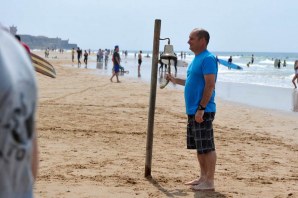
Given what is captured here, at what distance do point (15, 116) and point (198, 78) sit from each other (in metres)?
3.88

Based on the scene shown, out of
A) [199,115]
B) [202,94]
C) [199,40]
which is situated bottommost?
[199,115]

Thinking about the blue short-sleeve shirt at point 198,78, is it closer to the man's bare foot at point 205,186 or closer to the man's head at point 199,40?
the man's head at point 199,40

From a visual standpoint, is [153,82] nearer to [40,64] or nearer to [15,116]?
[40,64]

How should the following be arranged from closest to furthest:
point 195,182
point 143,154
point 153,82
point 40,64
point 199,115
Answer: point 40,64
point 199,115
point 195,182
point 153,82
point 143,154

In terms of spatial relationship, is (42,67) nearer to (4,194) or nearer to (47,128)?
(4,194)

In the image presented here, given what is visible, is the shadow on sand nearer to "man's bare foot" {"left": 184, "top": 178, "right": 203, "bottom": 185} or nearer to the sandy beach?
the sandy beach

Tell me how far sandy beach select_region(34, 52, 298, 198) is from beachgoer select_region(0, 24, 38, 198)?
362cm

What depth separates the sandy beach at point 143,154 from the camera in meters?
5.47

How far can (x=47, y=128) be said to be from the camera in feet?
29.0

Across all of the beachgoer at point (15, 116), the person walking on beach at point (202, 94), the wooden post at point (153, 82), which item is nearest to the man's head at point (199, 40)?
the person walking on beach at point (202, 94)

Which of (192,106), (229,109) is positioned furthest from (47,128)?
(229,109)

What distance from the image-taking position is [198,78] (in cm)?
520

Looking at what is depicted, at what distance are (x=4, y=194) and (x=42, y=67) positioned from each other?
298cm

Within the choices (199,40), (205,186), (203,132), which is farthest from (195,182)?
(199,40)
